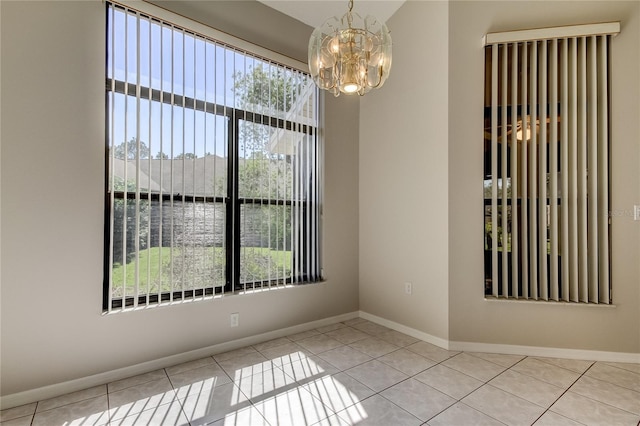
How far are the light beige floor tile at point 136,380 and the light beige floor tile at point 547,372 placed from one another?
270cm

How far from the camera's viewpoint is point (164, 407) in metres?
1.94

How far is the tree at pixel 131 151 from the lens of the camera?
223 centimetres

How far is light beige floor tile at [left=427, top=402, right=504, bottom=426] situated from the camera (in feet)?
5.84

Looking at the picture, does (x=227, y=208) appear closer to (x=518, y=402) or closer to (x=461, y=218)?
(x=461, y=218)

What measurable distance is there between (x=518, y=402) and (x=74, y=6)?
390 centimetres

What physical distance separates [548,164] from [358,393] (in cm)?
243

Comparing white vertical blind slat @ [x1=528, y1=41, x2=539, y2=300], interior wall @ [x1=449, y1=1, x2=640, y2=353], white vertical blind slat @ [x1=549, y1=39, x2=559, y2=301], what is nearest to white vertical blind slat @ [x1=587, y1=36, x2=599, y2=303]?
interior wall @ [x1=449, y1=1, x2=640, y2=353]

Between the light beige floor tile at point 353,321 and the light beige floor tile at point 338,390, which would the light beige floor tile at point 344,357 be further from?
the light beige floor tile at point 353,321

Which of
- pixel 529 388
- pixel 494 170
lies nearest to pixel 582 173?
pixel 494 170

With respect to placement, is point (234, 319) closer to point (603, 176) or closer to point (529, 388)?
point (529, 388)

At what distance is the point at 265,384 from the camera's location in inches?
86.9

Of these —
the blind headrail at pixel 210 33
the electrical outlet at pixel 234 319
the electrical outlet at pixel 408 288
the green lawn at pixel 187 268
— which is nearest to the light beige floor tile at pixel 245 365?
the electrical outlet at pixel 234 319

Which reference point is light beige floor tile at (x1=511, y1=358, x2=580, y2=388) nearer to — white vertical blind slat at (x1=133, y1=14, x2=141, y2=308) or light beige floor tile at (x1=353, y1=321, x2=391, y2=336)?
light beige floor tile at (x1=353, y1=321, x2=391, y2=336)

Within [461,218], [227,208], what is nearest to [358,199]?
[461,218]
